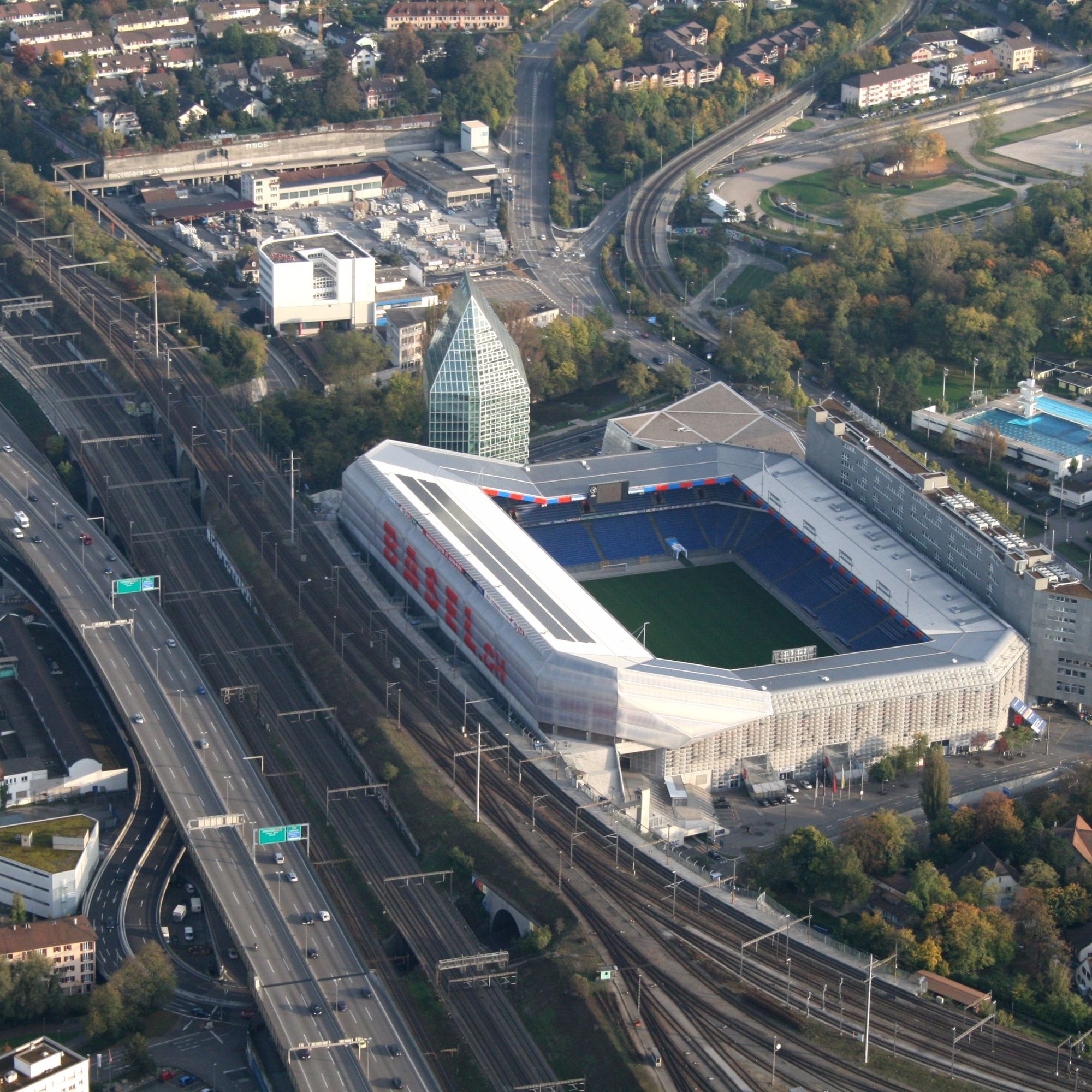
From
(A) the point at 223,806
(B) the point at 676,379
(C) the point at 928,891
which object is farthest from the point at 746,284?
(C) the point at 928,891

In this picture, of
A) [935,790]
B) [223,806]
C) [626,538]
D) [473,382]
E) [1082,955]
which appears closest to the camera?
[1082,955]


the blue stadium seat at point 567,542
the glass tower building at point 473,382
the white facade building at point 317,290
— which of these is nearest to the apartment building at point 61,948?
the blue stadium seat at point 567,542

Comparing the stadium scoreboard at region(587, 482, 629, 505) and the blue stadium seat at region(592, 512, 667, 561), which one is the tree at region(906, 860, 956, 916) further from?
the stadium scoreboard at region(587, 482, 629, 505)

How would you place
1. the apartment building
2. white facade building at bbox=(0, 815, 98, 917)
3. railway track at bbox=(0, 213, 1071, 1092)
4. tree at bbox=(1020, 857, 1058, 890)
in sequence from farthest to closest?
1. white facade building at bbox=(0, 815, 98, 917)
2. tree at bbox=(1020, 857, 1058, 890)
3. the apartment building
4. railway track at bbox=(0, 213, 1071, 1092)

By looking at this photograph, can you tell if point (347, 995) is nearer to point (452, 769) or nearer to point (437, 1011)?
point (437, 1011)

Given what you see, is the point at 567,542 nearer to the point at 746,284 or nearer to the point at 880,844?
the point at 880,844

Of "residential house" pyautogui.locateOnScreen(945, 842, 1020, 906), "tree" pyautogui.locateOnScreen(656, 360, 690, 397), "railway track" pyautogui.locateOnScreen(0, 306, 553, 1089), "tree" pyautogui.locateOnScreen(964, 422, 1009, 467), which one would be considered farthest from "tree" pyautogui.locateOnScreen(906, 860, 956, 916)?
"tree" pyautogui.locateOnScreen(656, 360, 690, 397)

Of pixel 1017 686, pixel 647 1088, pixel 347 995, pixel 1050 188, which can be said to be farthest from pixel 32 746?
pixel 1050 188
